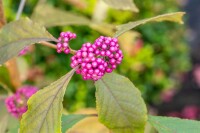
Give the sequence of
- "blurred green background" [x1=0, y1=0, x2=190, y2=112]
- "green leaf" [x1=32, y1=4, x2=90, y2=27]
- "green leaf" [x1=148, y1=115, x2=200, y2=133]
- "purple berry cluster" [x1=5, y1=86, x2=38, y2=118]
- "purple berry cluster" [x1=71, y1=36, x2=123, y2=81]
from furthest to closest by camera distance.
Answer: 1. "blurred green background" [x1=0, y1=0, x2=190, y2=112]
2. "green leaf" [x1=32, y1=4, x2=90, y2=27]
3. "purple berry cluster" [x1=5, y1=86, x2=38, y2=118]
4. "green leaf" [x1=148, y1=115, x2=200, y2=133]
5. "purple berry cluster" [x1=71, y1=36, x2=123, y2=81]

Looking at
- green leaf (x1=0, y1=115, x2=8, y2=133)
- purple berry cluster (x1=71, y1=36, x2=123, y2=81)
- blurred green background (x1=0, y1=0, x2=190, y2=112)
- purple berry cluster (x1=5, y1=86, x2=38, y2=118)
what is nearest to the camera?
purple berry cluster (x1=71, y1=36, x2=123, y2=81)

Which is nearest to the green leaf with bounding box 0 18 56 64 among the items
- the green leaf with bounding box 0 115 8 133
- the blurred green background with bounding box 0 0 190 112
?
the green leaf with bounding box 0 115 8 133

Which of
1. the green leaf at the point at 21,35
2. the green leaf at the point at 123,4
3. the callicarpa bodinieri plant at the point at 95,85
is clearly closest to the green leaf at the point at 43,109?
the callicarpa bodinieri plant at the point at 95,85

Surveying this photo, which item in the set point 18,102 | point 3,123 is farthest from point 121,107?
point 3,123

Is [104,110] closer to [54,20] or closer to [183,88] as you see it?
[54,20]

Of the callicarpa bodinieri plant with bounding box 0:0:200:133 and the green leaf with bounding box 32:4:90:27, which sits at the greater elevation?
the green leaf with bounding box 32:4:90:27

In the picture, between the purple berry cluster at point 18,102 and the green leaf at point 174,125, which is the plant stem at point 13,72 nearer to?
the purple berry cluster at point 18,102

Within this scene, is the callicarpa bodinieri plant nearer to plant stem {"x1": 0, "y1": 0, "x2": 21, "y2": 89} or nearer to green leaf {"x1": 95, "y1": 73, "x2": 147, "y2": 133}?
green leaf {"x1": 95, "y1": 73, "x2": 147, "y2": 133}
